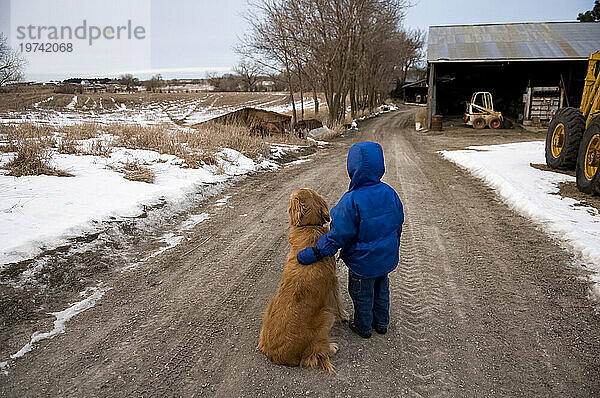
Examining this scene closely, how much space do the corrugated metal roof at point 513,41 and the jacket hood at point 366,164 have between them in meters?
20.6

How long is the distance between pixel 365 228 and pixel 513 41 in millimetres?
25807

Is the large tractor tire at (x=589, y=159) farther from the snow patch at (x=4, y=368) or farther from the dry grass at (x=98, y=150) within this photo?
the dry grass at (x=98, y=150)

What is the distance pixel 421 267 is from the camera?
4406 millimetres

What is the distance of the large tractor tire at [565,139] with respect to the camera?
866 centimetres

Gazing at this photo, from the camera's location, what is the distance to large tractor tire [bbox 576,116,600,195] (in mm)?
7027

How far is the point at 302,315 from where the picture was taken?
263 cm

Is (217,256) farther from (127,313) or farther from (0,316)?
(0,316)

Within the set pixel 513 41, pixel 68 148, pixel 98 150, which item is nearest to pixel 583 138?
pixel 98 150

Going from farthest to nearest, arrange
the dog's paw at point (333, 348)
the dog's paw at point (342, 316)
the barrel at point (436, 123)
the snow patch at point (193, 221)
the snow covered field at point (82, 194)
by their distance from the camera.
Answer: the barrel at point (436, 123) < the snow patch at point (193, 221) < the snow covered field at point (82, 194) < the dog's paw at point (342, 316) < the dog's paw at point (333, 348)

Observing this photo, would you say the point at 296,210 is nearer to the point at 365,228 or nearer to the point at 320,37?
the point at 365,228

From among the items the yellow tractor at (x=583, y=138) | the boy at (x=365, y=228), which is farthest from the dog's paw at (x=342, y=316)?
the yellow tractor at (x=583, y=138)

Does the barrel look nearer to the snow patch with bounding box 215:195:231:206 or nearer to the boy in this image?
the snow patch with bounding box 215:195:231:206

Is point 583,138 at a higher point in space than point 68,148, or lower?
higher

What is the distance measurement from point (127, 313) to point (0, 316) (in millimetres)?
1019
